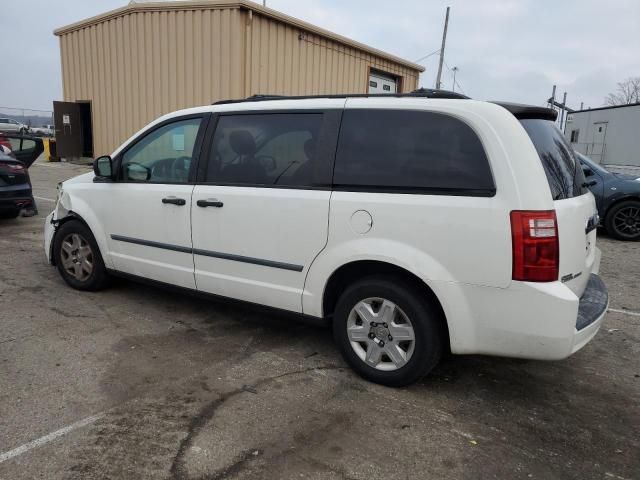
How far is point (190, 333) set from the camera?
13.2 ft

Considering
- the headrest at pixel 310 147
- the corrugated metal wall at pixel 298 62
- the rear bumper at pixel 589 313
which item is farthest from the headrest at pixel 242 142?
the corrugated metal wall at pixel 298 62

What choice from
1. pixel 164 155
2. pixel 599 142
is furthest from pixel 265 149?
pixel 599 142

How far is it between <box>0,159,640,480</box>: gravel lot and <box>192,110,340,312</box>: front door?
52 centimetres

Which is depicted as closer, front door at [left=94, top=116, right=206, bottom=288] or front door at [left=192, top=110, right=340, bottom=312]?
front door at [left=192, top=110, right=340, bottom=312]

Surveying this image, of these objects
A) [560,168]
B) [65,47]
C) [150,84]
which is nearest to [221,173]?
[560,168]

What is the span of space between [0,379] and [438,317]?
8.82 ft

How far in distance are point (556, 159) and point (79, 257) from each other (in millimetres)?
4070

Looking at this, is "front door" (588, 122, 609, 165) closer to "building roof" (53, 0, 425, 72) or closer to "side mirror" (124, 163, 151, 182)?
"building roof" (53, 0, 425, 72)

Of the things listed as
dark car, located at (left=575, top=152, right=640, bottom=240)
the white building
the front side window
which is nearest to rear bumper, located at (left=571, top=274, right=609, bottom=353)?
the front side window

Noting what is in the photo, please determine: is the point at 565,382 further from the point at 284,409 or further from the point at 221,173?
the point at 221,173

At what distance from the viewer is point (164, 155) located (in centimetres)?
417

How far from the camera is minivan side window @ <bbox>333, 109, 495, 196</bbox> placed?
9.32 ft

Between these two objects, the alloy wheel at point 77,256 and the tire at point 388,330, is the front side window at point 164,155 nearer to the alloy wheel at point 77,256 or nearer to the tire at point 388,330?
the alloy wheel at point 77,256

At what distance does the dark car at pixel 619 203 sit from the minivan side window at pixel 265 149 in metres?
6.51
